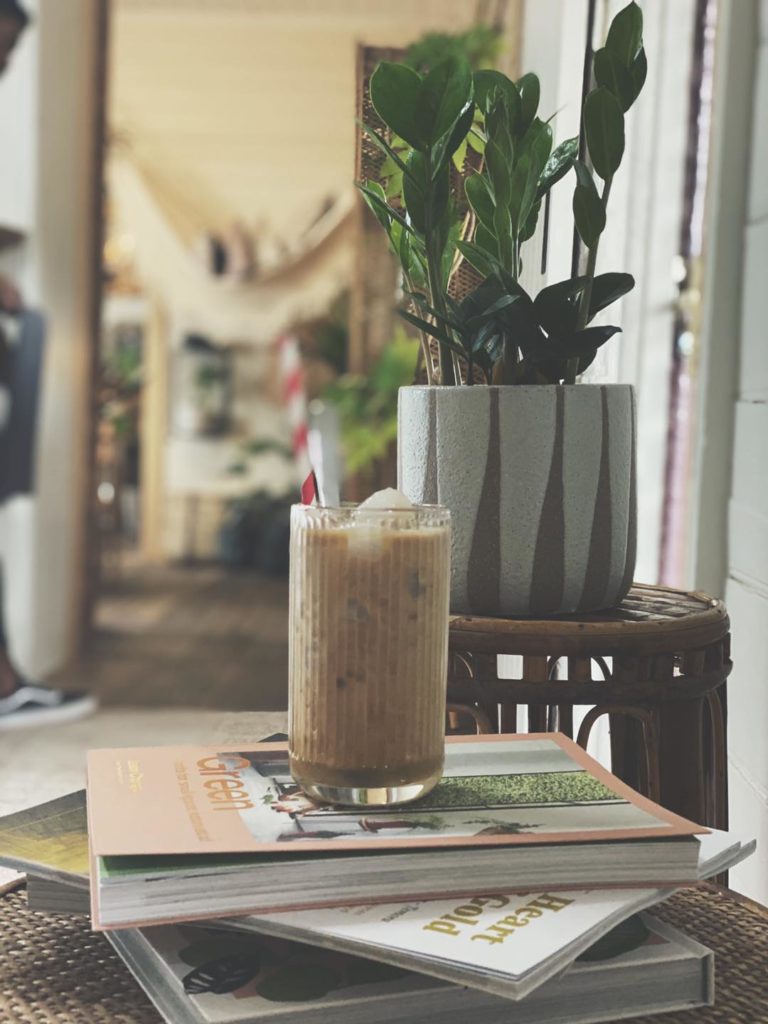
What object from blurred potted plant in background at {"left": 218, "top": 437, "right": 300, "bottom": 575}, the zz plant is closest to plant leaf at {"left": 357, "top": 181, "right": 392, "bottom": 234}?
the zz plant

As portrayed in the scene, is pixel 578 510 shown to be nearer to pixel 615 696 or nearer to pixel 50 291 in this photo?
pixel 615 696

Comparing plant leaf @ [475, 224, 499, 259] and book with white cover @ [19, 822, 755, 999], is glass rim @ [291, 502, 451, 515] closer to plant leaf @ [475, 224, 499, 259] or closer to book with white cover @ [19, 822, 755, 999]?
book with white cover @ [19, 822, 755, 999]

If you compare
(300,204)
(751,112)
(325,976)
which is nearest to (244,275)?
(300,204)

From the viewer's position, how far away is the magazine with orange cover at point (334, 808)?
1.77 feet

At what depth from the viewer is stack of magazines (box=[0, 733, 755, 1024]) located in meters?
0.50

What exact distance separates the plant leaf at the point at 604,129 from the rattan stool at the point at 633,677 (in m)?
0.33

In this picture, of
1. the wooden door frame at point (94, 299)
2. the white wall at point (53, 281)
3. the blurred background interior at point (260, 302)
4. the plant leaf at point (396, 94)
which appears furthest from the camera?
the wooden door frame at point (94, 299)

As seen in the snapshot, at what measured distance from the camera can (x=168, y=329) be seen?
22.3 ft

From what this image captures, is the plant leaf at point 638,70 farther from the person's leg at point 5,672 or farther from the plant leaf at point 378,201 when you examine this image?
the person's leg at point 5,672

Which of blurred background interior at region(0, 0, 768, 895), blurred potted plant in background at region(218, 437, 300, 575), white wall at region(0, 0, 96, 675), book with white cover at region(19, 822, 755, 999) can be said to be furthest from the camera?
blurred potted plant in background at region(218, 437, 300, 575)

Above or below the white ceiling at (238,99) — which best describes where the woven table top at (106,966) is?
below

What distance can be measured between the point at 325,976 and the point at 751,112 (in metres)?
1.27

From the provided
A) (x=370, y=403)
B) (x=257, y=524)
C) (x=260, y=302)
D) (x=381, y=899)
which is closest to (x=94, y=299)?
(x=370, y=403)

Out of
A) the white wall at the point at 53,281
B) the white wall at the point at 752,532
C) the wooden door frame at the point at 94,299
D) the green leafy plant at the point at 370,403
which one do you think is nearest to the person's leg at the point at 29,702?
the white wall at the point at 53,281
